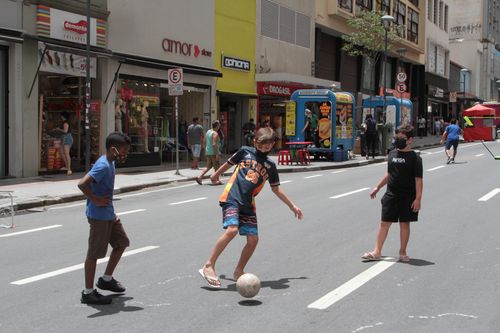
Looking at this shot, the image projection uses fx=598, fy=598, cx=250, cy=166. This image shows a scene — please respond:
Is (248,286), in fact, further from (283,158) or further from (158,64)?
(283,158)

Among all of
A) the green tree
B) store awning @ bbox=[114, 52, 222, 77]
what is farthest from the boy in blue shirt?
the green tree

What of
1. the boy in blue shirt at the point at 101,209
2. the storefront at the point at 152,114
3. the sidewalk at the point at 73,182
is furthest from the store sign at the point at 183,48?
the boy in blue shirt at the point at 101,209

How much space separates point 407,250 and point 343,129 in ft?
55.6

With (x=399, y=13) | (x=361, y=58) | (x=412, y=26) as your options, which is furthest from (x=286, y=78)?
(x=412, y=26)

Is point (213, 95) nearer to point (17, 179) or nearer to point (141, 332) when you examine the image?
point (17, 179)

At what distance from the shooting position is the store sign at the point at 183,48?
22.3 meters

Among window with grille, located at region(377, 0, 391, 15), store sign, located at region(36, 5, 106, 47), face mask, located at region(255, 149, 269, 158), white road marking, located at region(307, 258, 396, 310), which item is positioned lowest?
white road marking, located at region(307, 258, 396, 310)

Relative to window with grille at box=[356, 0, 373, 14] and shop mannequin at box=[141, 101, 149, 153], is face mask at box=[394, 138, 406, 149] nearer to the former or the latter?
shop mannequin at box=[141, 101, 149, 153]

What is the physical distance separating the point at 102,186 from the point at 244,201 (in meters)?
1.42

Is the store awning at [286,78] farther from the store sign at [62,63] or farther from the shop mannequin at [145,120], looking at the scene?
the store sign at [62,63]

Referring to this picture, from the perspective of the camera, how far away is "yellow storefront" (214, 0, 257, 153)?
85.3 feet

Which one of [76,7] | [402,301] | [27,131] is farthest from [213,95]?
[402,301]

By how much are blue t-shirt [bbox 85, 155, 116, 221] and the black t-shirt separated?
351cm

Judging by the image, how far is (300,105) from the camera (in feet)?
79.5
